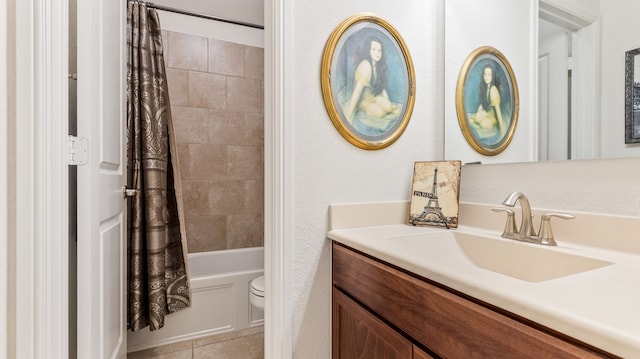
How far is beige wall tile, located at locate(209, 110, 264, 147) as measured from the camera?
2504 millimetres

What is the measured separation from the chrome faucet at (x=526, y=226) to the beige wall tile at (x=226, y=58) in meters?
2.32

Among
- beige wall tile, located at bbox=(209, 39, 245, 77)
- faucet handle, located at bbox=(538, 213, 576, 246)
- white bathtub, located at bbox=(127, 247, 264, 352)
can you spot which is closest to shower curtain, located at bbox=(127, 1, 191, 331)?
white bathtub, located at bbox=(127, 247, 264, 352)

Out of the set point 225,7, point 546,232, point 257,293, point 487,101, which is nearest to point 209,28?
point 225,7

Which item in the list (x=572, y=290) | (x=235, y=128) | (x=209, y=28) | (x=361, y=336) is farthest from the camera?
(x=235, y=128)

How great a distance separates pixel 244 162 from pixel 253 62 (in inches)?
35.1

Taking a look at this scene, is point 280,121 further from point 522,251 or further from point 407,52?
point 522,251

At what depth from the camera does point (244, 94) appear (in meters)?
2.61

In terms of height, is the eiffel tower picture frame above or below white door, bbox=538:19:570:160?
below

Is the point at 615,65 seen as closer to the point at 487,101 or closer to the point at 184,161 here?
the point at 487,101

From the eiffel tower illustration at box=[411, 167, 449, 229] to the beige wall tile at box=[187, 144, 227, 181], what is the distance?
1801 mm

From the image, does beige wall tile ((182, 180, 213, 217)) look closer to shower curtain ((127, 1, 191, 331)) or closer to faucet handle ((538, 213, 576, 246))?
shower curtain ((127, 1, 191, 331))

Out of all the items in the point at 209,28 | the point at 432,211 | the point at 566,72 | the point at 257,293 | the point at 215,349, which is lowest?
the point at 215,349

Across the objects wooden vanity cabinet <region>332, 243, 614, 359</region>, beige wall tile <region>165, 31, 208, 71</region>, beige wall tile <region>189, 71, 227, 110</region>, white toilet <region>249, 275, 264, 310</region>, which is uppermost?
beige wall tile <region>165, 31, 208, 71</region>

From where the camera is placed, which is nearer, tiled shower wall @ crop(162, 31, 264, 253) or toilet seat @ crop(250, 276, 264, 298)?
toilet seat @ crop(250, 276, 264, 298)
